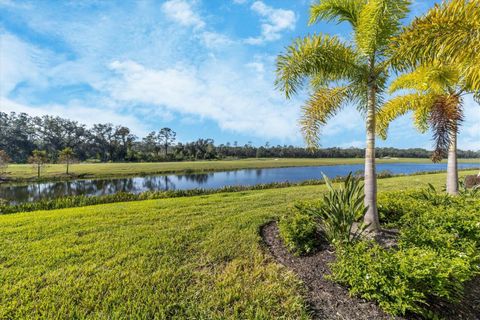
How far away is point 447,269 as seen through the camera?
2143mm

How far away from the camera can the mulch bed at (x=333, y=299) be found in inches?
92.4

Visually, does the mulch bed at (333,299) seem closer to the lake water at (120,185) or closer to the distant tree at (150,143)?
the lake water at (120,185)

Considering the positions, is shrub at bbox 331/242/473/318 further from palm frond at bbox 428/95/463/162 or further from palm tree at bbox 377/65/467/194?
palm tree at bbox 377/65/467/194

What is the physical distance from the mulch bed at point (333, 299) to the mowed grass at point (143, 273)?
7.2 inches

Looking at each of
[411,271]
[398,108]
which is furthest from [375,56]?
[411,271]

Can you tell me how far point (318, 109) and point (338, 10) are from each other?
208 centimetres

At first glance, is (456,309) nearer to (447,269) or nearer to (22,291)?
(447,269)

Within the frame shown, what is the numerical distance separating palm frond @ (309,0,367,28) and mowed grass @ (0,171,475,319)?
4938 millimetres

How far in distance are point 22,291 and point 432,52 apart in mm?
7290

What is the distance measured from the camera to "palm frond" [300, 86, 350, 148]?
4758 mm

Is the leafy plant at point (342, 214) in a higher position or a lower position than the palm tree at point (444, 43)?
lower

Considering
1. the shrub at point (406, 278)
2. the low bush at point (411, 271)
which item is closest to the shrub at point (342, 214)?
the low bush at point (411, 271)

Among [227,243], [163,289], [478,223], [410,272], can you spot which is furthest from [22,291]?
[478,223]

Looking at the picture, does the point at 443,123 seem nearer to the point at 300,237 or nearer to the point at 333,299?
the point at 300,237
